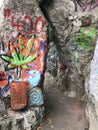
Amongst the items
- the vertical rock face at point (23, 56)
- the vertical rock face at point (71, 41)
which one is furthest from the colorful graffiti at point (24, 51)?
the vertical rock face at point (71, 41)

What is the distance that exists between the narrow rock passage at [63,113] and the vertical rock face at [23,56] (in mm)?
406

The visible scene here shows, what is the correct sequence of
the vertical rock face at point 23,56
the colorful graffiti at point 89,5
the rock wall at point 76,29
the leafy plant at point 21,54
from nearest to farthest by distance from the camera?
the vertical rock face at point 23,56 → the leafy plant at point 21,54 → the colorful graffiti at point 89,5 → the rock wall at point 76,29

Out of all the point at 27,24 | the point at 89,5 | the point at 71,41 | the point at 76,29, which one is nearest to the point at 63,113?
the point at 71,41

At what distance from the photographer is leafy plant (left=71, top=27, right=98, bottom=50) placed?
11808mm

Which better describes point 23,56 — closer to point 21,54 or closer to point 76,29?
point 21,54

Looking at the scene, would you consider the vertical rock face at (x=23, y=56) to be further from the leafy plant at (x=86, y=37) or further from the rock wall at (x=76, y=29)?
the leafy plant at (x=86, y=37)

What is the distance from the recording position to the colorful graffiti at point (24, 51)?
1009cm

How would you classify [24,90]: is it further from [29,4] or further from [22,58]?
[29,4]

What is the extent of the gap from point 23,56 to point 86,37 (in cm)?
262

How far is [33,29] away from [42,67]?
1.12 meters

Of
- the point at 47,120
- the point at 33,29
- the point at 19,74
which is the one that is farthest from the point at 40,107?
the point at 33,29

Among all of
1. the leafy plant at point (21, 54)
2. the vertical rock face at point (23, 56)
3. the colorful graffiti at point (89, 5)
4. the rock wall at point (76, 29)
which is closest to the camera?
the vertical rock face at point (23, 56)

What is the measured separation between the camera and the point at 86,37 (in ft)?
38.9

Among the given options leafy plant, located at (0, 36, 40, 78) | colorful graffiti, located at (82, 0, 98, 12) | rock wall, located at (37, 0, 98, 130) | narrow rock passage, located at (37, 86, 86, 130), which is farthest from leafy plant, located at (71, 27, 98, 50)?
leafy plant, located at (0, 36, 40, 78)
